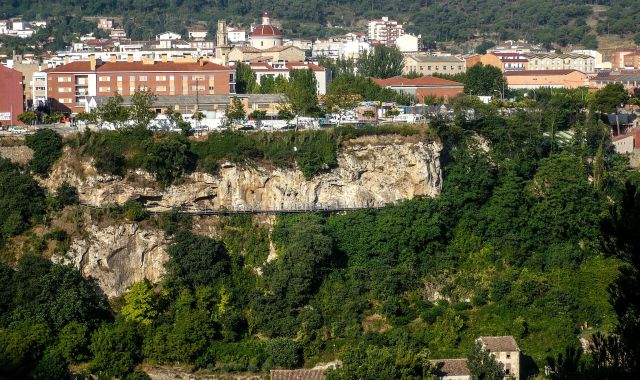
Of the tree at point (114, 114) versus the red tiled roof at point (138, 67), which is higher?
the red tiled roof at point (138, 67)

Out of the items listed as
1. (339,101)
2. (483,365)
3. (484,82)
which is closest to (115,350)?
(483,365)

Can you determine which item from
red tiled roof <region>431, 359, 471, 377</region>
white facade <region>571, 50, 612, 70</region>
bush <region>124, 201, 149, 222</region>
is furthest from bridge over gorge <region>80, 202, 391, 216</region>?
white facade <region>571, 50, 612, 70</region>

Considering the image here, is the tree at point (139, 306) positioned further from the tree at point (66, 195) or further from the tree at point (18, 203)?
the tree at point (18, 203)

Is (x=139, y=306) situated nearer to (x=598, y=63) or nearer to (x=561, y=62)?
(x=561, y=62)

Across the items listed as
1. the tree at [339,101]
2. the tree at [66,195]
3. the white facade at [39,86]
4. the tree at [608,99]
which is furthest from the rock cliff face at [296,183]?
the white facade at [39,86]

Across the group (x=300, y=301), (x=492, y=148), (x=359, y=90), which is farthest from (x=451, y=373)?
(x=359, y=90)

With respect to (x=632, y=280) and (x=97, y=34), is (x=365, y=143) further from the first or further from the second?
(x=97, y=34)

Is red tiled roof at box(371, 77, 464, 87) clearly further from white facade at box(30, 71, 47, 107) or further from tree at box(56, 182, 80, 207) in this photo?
tree at box(56, 182, 80, 207)
